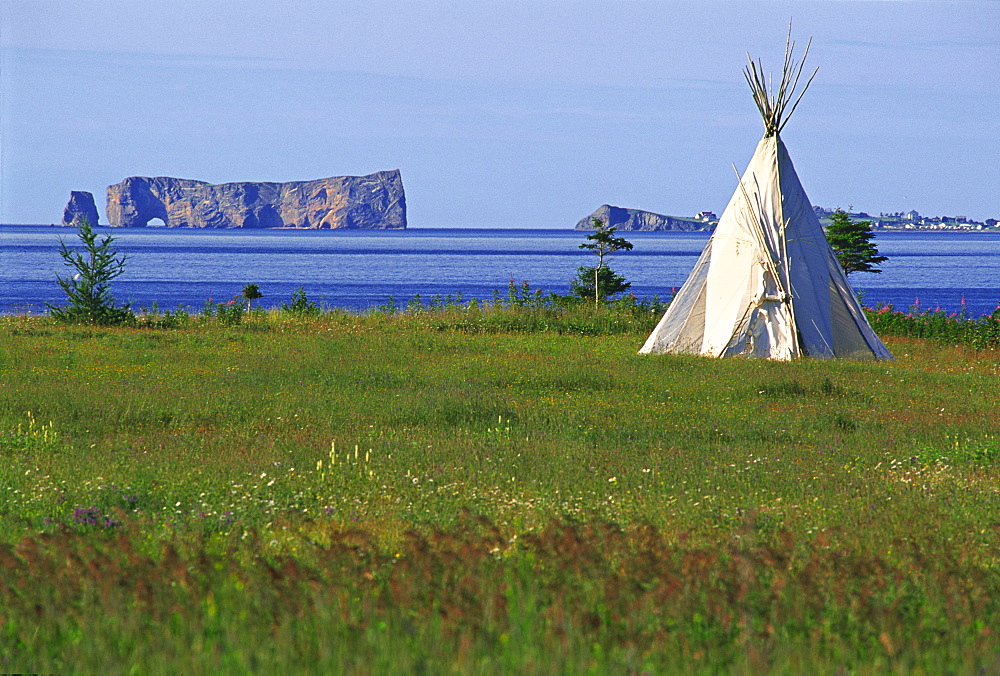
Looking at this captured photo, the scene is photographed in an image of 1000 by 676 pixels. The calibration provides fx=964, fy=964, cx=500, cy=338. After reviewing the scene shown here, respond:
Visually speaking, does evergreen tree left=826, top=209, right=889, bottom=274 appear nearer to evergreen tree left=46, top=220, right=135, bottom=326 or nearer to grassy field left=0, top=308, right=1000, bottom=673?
grassy field left=0, top=308, right=1000, bottom=673

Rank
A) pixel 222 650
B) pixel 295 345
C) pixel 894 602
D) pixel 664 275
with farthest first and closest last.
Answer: pixel 664 275 < pixel 295 345 < pixel 894 602 < pixel 222 650

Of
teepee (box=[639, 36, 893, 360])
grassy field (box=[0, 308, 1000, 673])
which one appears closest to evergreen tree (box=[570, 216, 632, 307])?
teepee (box=[639, 36, 893, 360])

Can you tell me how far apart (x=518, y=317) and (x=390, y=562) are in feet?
54.8

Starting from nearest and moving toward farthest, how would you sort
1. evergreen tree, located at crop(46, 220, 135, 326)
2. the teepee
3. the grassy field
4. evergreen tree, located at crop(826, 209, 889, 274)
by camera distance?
1. the grassy field
2. the teepee
3. evergreen tree, located at crop(46, 220, 135, 326)
4. evergreen tree, located at crop(826, 209, 889, 274)

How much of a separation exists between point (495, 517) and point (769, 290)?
11539mm

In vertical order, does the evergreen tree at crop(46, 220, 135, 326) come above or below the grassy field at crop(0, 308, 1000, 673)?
above

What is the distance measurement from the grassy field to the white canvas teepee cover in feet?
6.08

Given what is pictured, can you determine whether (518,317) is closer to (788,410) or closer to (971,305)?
(788,410)

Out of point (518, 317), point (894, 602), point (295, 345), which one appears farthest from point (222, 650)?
point (518, 317)

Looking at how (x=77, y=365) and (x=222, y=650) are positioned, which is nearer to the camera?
(x=222, y=650)

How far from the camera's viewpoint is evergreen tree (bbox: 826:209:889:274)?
2766cm

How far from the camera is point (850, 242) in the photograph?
2791 centimetres

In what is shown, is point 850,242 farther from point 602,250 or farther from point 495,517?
point 495,517

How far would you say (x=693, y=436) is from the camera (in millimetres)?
9250
